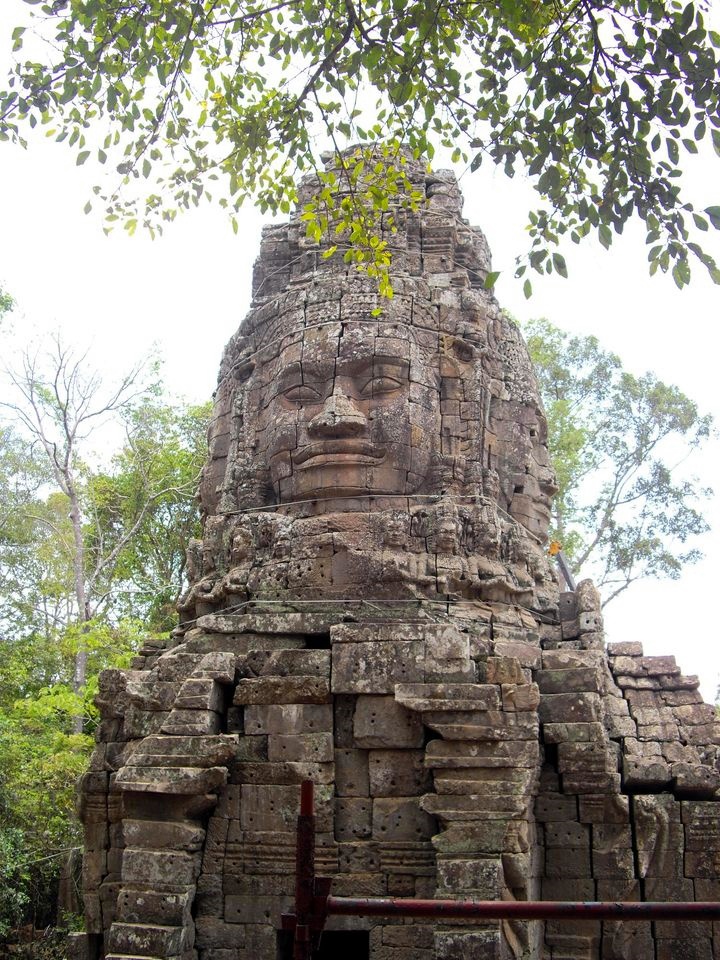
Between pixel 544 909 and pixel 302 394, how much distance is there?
6.41 meters

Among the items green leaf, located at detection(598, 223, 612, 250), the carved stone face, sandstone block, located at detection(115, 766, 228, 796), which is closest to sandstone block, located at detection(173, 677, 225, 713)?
sandstone block, located at detection(115, 766, 228, 796)

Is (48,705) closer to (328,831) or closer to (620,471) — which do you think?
(328,831)

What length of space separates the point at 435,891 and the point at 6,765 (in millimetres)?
9108

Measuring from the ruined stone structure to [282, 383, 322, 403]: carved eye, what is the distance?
0.07ft

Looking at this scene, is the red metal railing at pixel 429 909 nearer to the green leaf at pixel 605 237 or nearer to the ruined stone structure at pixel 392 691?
the ruined stone structure at pixel 392 691

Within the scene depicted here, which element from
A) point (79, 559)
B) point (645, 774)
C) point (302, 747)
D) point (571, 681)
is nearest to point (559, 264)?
point (571, 681)

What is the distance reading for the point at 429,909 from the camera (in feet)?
12.0

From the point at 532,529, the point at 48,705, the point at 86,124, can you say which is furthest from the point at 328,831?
the point at 48,705

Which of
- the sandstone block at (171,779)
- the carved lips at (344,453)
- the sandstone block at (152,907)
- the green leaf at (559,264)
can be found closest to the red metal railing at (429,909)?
the sandstone block at (152,907)

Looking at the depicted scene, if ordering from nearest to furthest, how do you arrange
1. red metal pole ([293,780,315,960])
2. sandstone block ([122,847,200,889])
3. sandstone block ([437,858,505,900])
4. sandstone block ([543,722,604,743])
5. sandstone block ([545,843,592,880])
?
1. red metal pole ([293,780,315,960])
2. sandstone block ([437,858,505,900])
3. sandstone block ([122,847,200,889])
4. sandstone block ([545,843,592,880])
5. sandstone block ([543,722,604,743])

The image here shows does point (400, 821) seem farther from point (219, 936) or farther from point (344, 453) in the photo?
point (344, 453)

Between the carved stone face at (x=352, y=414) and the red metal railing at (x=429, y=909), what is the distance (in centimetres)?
508

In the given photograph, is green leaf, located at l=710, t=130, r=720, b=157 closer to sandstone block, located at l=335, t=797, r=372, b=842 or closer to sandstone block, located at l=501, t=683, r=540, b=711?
sandstone block, located at l=501, t=683, r=540, b=711

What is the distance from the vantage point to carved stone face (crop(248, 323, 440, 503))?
9008mm
